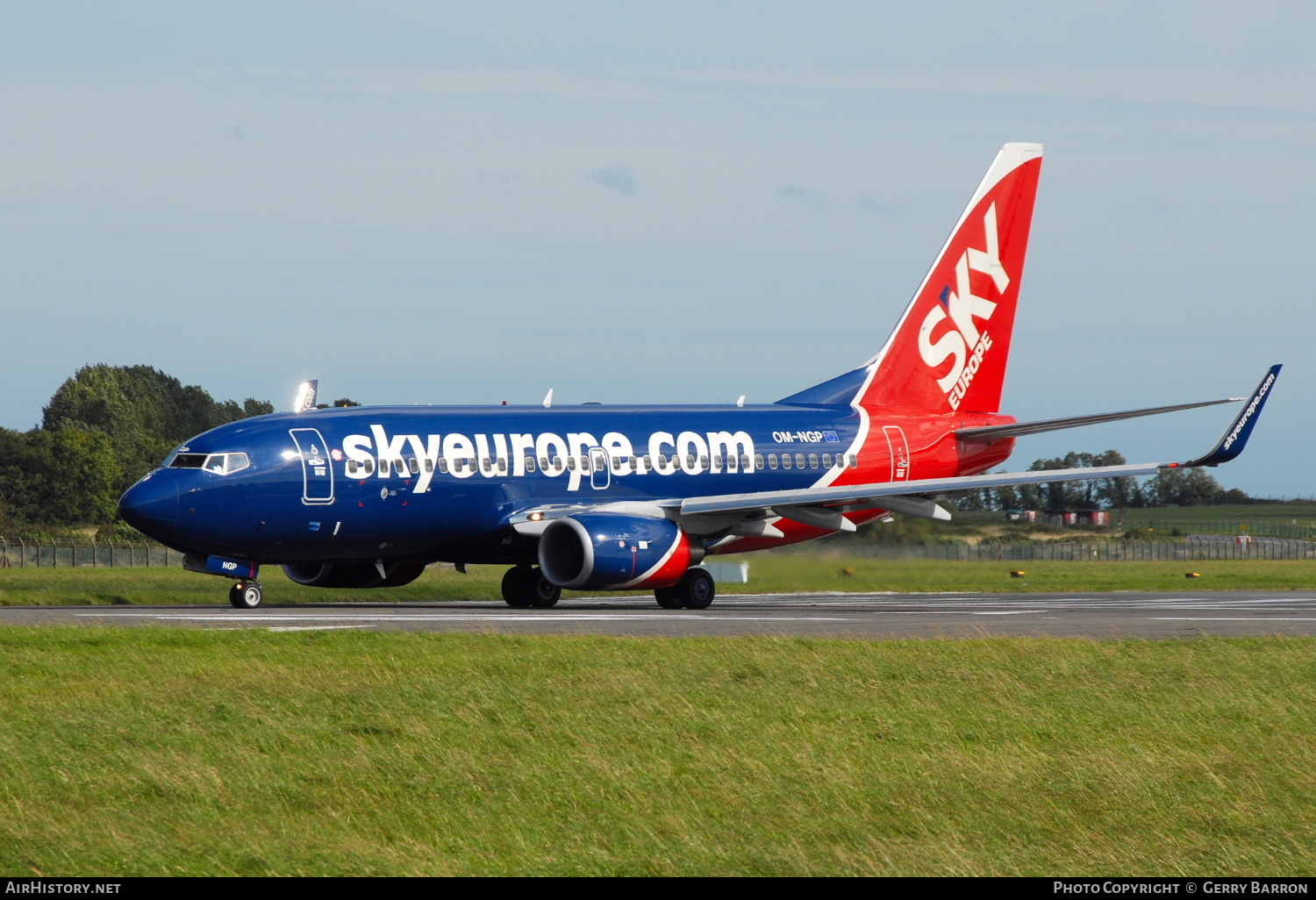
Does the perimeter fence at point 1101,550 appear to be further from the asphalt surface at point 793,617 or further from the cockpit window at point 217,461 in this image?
the cockpit window at point 217,461

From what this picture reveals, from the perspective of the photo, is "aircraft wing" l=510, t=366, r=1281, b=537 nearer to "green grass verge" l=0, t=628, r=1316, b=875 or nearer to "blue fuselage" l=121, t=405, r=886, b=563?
"blue fuselage" l=121, t=405, r=886, b=563

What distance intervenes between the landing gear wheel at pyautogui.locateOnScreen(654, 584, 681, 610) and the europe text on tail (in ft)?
0.47

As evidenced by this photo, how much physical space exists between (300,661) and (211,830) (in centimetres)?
865

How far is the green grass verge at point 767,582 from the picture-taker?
116 feet

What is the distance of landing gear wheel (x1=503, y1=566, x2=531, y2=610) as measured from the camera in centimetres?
3338

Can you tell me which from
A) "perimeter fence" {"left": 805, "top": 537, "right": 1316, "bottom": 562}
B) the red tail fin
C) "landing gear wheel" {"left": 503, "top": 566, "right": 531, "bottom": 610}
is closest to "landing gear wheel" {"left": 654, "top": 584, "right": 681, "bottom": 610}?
"landing gear wheel" {"left": 503, "top": 566, "right": 531, "bottom": 610}

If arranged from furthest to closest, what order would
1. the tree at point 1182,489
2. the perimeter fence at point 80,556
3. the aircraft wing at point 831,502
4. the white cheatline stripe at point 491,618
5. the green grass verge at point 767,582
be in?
→ the tree at point 1182,489 → the perimeter fence at point 80,556 → the green grass verge at point 767,582 → the aircraft wing at point 831,502 → the white cheatline stripe at point 491,618

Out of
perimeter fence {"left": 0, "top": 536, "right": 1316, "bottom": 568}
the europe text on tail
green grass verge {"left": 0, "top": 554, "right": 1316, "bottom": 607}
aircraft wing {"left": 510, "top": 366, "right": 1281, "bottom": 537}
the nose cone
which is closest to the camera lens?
the nose cone

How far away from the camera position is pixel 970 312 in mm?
39906

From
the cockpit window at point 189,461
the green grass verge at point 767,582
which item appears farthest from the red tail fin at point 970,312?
the cockpit window at point 189,461

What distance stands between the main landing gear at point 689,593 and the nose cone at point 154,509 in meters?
9.30

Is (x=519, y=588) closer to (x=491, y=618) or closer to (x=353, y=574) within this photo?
(x=353, y=574)
